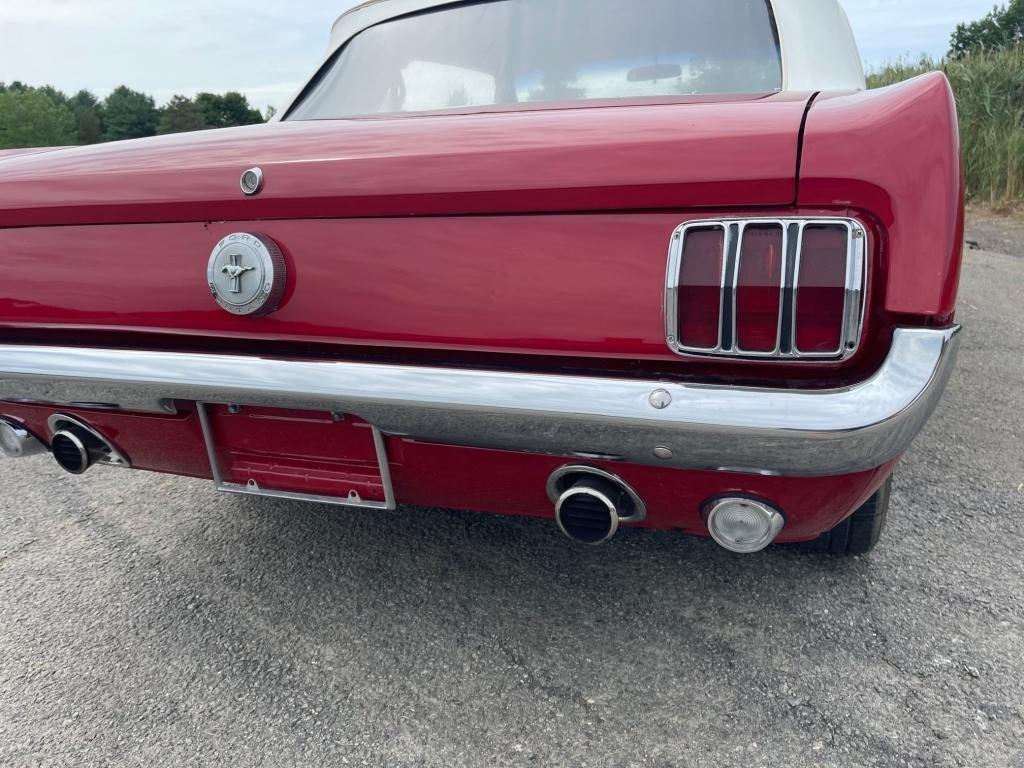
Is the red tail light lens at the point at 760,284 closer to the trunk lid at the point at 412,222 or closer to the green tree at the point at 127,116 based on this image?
the trunk lid at the point at 412,222

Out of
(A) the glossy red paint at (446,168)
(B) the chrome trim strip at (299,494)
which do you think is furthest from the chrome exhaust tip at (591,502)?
(A) the glossy red paint at (446,168)

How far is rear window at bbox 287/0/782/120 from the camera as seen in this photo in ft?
7.02

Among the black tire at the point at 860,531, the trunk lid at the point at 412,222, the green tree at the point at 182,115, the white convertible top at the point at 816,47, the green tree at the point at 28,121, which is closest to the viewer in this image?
the trunk lid at the point at 412,222

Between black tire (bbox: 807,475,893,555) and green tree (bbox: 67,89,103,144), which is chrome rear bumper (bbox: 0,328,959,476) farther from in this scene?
green tree (bbox: 67,89,103,144)

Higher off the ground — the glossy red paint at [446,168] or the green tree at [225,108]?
the green tree at [225,108]

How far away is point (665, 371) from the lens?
1.48 meters

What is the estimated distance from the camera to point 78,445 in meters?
2.03

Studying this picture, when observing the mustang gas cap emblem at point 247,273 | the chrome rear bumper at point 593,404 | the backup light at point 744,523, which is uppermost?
the mustang gas cap emblem at point 247,273

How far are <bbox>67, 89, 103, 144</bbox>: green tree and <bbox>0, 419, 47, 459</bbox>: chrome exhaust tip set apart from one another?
81.8m

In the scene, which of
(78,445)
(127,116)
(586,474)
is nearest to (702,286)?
(586,474)

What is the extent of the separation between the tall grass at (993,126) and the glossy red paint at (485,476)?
33.7 feet

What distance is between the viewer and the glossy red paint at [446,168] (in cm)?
140

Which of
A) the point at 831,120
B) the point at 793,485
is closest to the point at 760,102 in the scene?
the point at 831,120

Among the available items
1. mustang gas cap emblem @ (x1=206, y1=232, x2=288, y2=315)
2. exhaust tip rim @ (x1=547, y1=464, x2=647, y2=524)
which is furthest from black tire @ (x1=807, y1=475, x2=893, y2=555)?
mustang gas cap emblem @ (x1=206, y1=232, x2=288, y2=315)
